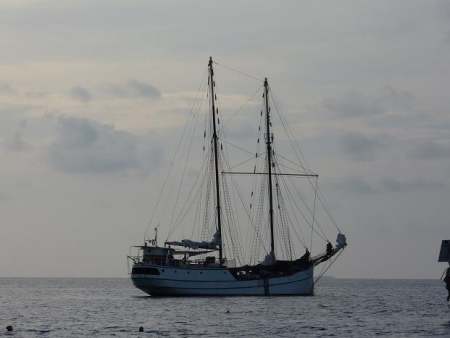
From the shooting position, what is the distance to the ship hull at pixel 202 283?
12900 cm

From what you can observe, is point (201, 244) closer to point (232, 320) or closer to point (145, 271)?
Result: point (145, 271)

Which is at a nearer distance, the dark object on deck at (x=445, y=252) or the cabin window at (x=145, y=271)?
the dark object on deck at (x=445, y=252)

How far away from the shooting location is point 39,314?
117 metres

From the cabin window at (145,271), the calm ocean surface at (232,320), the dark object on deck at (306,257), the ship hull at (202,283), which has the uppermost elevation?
the dark object on deck at (306,257)

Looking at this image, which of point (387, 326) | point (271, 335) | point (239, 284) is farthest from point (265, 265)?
point (271, 335)

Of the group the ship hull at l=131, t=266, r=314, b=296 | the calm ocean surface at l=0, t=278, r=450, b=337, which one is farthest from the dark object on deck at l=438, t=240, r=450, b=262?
the ship hull at l=131, t=266, r=314, b=296

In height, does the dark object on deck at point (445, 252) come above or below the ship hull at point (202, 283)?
above

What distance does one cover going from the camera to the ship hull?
129000 mm

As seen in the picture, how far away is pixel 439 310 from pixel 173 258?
3238cm

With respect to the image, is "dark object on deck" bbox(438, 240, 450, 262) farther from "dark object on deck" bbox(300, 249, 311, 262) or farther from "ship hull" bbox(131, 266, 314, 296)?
"ship hull" bbox(131, 266, 314, 296)

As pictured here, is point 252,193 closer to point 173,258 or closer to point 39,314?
point 173,258

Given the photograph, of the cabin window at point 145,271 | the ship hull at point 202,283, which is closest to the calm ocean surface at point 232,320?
the ship hull at point 202,283

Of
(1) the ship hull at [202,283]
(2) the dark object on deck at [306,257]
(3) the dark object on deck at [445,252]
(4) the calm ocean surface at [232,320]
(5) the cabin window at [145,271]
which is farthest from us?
(2) the dark object on deck at [306,257]

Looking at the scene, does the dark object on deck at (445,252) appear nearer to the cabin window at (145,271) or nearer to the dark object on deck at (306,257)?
the dark object on deck at (306,257)
